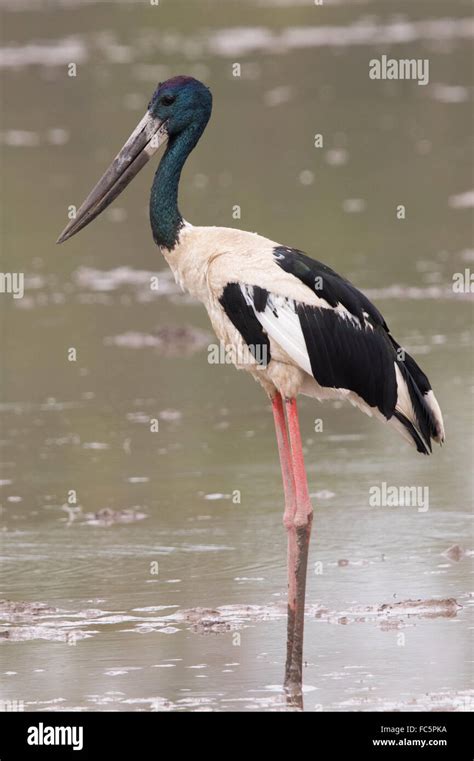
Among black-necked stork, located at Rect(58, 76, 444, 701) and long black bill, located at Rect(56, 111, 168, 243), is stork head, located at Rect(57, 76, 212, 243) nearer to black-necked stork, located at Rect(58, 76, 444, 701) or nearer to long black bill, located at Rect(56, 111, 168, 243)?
long black bill, located at Rect(56, 111, 168, 243)

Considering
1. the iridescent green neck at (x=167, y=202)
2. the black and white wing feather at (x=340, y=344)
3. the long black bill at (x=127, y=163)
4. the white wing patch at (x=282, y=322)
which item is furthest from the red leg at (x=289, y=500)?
the long black bill at (x=127, y=163)

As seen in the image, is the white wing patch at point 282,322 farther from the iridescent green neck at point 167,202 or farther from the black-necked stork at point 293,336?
the iridescent green neck at point 167,202

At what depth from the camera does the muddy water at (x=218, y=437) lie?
6852mm

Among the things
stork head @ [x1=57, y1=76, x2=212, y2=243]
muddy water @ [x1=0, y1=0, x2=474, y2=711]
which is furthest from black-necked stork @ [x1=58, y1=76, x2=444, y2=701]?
muddy water @ [x1=0, y1=0, x2=474, y2=711]

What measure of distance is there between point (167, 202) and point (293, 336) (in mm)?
840

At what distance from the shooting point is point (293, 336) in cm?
691

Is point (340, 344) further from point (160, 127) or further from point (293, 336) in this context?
point (160, 127)

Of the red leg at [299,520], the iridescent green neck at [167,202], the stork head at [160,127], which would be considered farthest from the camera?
the stork head at [160,127]

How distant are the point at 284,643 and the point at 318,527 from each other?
161 centimetres

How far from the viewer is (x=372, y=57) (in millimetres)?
24312

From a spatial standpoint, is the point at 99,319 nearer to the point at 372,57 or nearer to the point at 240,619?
the point at 240,619

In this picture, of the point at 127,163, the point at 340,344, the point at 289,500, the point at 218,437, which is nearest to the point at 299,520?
the point at 289,500

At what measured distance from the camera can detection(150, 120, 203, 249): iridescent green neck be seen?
7.26 metres
